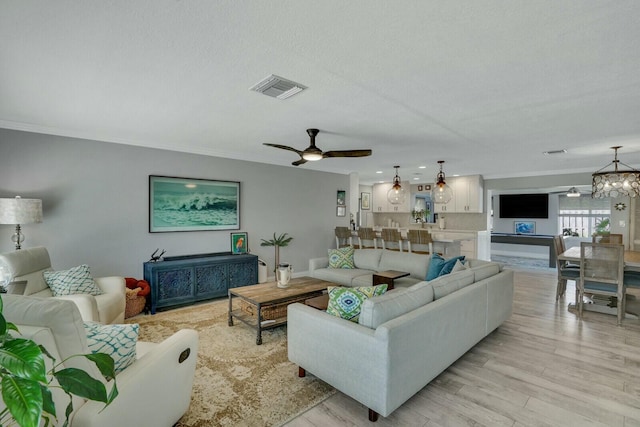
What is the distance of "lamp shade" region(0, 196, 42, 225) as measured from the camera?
10.5ft

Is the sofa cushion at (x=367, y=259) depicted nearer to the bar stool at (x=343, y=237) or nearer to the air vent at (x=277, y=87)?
the bar stool at (x=343, y=237)

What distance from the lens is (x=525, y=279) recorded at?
658 centimetres

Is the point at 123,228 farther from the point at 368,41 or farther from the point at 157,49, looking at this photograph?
the point at 368,41

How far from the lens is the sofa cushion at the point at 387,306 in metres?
2.11

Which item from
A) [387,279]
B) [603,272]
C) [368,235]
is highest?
[368,235]

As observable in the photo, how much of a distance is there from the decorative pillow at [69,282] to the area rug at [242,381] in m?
0.77

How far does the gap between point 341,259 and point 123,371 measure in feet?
12.6

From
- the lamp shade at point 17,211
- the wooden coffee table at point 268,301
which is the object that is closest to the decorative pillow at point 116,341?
the wooden coffee table at point 268,301

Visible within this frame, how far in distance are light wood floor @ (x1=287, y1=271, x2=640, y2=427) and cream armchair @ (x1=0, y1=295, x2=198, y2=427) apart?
800 mm

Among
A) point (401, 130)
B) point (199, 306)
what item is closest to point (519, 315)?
point (401, 130)

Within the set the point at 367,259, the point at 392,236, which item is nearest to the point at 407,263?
the point at 367,259

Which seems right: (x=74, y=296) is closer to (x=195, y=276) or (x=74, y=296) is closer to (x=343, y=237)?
(x=195, y=276)

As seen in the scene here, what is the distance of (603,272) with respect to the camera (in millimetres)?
4180

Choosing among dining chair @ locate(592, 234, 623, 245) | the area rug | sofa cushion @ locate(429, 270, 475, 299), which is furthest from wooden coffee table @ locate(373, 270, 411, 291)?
dining chair @ locate(592, 234, 623, 245)
